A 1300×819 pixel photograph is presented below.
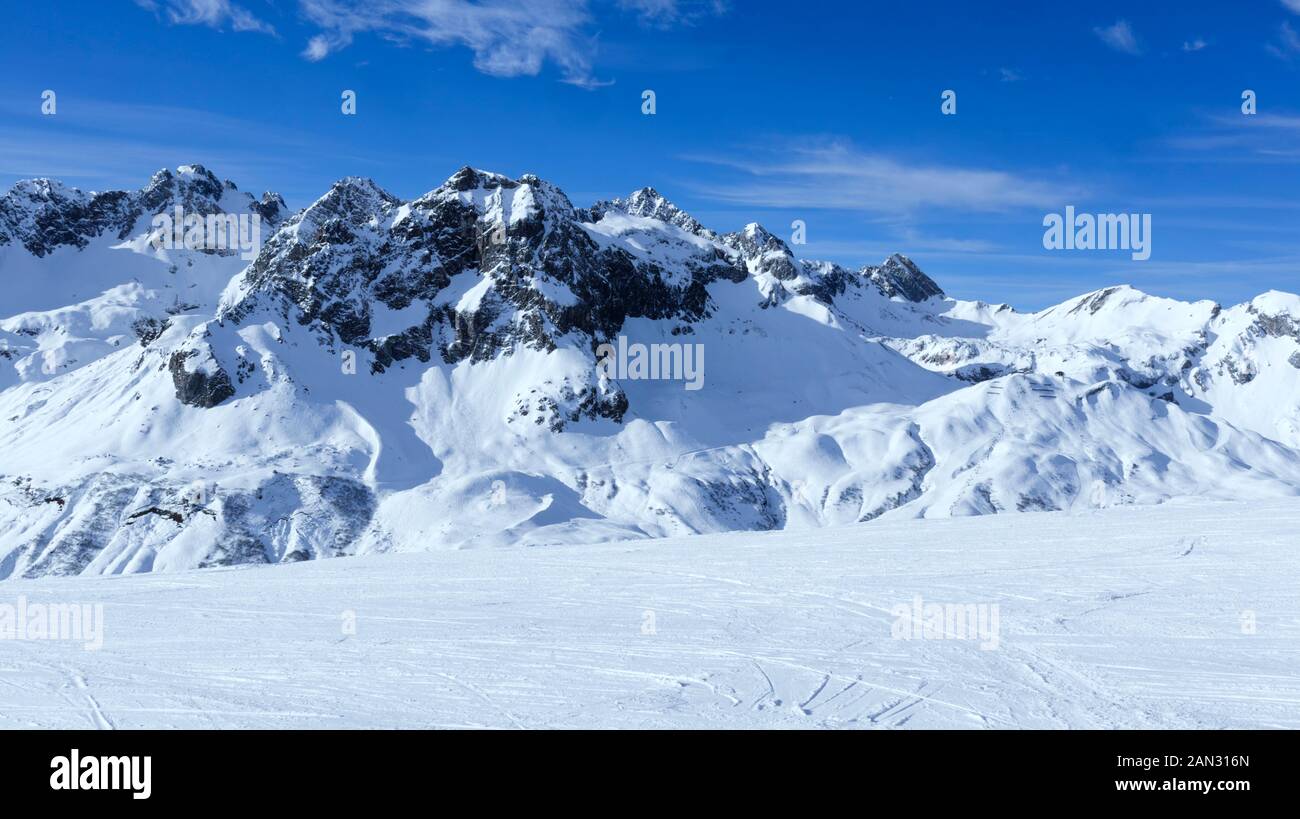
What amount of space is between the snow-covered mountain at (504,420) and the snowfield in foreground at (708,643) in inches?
2246

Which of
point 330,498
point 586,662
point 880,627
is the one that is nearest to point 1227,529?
point 880,627

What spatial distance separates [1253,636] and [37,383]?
17322 centimetres

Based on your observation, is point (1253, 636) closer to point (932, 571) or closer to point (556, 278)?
point (932, 571)

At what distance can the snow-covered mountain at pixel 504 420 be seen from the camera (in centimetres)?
8762

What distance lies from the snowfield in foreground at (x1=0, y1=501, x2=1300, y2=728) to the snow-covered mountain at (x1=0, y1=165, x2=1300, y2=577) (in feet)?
187

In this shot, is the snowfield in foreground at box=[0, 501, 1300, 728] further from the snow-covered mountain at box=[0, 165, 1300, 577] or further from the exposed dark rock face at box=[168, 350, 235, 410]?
the exposed dark rock face at box=[168, 350, 235, 410]

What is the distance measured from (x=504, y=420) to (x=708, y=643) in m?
105

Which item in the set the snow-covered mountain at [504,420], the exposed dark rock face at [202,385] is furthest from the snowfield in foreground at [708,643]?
the exposed dark rock face at [202,385]

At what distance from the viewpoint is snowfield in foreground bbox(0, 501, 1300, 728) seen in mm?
10852

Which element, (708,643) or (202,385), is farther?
(202,385)

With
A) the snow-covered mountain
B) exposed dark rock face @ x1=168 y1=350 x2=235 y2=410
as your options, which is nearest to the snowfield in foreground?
the snow-covered mountain

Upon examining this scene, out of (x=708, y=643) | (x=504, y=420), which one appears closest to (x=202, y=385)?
(x=504, y=420)

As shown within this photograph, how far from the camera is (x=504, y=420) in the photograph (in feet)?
384

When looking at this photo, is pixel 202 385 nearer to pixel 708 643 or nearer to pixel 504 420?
pixel 504 420
